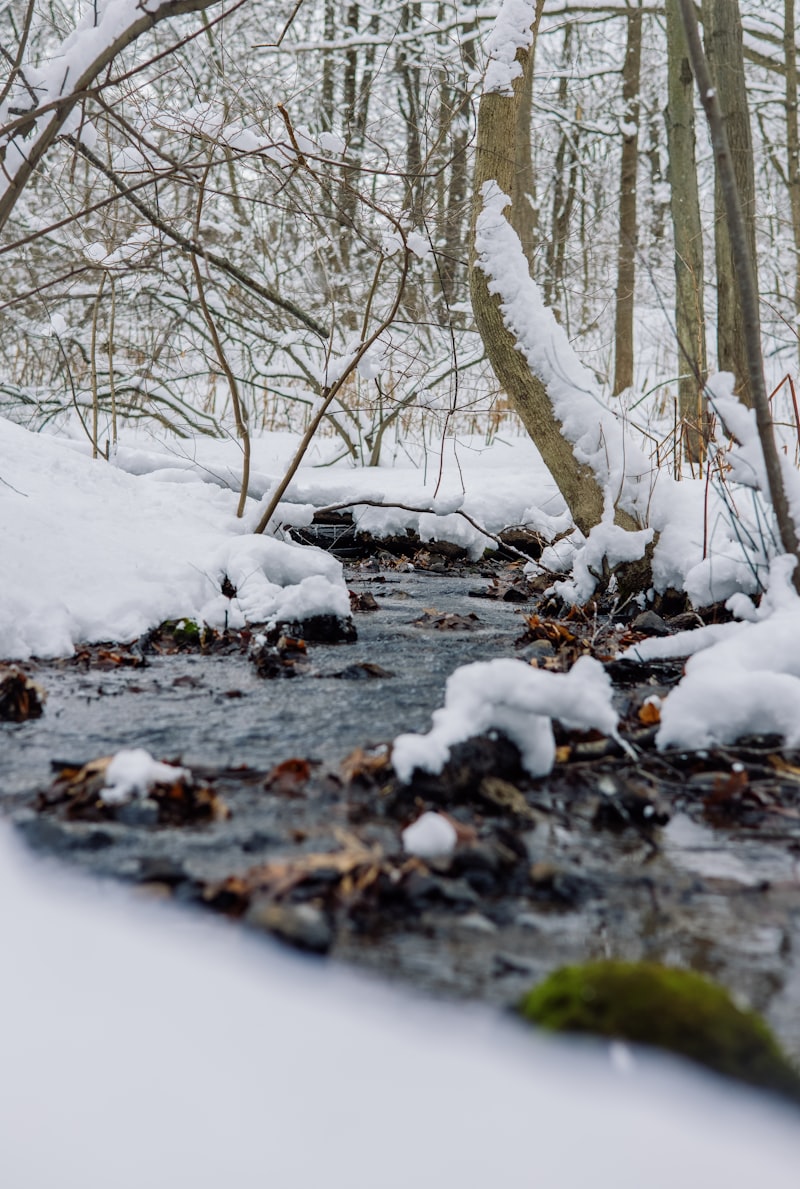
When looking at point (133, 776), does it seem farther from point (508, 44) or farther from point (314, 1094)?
point (508, 44)

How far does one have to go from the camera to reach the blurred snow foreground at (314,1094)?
951 mm

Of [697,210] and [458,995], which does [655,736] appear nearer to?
[458,995]

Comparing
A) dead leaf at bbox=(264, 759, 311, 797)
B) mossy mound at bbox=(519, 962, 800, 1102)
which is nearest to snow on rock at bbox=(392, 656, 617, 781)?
dead leaf at bbox=(264, 759, 311, 797)

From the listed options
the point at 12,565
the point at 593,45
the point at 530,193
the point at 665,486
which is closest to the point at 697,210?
the point at 530,193

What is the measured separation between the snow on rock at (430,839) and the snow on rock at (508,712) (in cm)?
28

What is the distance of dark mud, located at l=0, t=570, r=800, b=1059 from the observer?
1.38m

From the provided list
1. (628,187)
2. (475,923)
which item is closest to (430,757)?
(475,923)

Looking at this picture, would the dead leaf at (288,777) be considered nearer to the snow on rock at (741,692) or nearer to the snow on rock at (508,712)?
the snow on rock at (508,712)

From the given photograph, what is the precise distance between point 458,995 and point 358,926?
234mm

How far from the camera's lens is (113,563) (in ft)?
12.8

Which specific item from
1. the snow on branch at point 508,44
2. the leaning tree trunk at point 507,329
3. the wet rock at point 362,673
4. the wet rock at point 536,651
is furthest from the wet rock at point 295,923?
the snow on branch at point 508,44

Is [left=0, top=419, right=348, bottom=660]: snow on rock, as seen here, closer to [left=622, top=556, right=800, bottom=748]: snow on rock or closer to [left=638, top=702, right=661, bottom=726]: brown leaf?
[left=638, top=702, right=661, bottom=726]: brown leaf

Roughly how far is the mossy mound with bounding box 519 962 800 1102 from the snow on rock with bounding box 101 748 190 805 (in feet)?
3.26

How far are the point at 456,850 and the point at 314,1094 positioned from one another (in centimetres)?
63
